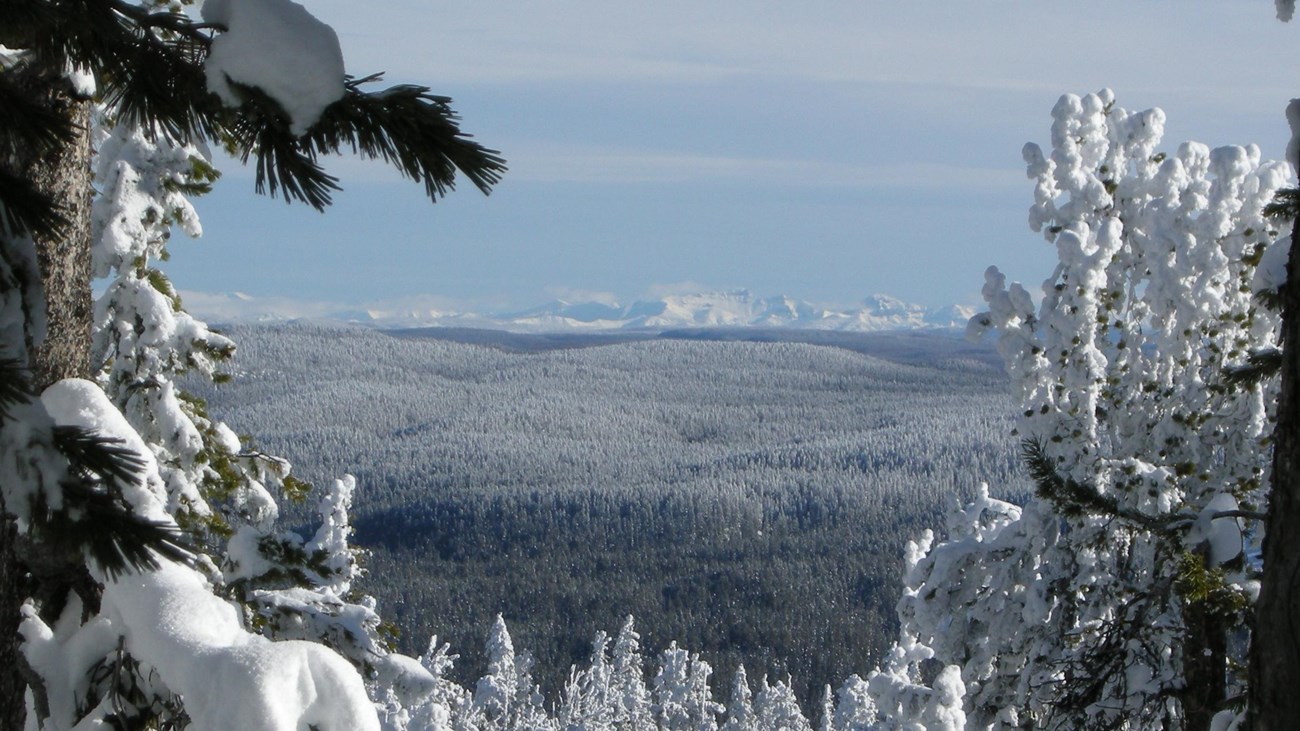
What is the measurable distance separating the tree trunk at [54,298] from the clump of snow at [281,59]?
1510 millimetres

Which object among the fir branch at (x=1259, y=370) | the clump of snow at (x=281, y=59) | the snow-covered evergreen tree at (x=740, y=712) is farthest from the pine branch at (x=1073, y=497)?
the snow-covered evergreen tree at (x=740, y=712)

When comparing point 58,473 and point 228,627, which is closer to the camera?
point 58,473

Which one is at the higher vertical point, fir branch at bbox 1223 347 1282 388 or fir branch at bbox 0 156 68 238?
fir branch at bbox 0 156 68 238

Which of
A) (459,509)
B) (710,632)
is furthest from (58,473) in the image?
(459,509)

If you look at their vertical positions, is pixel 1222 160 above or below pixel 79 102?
above

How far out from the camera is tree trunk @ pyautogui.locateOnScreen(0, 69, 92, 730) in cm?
405

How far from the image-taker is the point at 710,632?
11931 cm

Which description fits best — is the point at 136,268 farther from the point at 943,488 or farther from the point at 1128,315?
the point at 943,488

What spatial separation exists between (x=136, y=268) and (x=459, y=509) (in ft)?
553

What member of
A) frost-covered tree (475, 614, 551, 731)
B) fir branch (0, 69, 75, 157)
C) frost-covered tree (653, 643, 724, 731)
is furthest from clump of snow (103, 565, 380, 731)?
frost-covered tree (653, 643, 724, 731)

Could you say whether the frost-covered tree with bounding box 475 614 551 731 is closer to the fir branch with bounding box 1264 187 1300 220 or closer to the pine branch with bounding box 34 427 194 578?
the fir branch with bounding box 1264 187 1300 220

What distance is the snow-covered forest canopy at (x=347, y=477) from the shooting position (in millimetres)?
2994

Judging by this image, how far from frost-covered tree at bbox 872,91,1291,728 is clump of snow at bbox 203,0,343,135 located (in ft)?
36.4

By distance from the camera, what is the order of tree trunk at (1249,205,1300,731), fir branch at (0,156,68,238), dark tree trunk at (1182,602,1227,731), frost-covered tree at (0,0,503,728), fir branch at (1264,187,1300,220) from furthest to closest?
dark tree trunk at (1182,602,1227,731) → fir branch at (1264,187,1300,220) → tree trunk at (1249,205,1300,731) → fir branch at (0,156,68,238) → frost-covered tree at (0,0,503,728)
